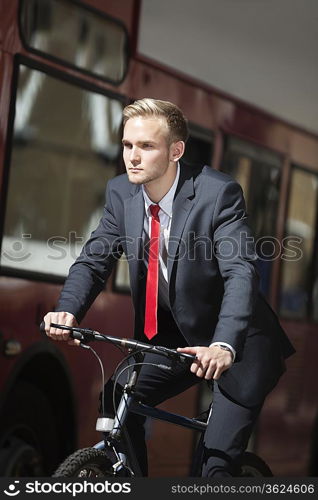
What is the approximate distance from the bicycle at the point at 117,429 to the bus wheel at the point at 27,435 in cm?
201

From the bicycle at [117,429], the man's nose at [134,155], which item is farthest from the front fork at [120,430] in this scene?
the man's nose at [134,155]

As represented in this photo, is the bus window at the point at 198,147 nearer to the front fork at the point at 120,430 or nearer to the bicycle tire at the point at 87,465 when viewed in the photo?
the front fork at the point at 120,430

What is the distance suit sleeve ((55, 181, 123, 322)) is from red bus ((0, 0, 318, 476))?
1.51m

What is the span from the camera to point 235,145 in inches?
337

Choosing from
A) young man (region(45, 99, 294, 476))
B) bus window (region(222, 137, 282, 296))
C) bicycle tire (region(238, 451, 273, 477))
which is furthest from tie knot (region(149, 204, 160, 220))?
bus window (region(222, 137, 282, 296))

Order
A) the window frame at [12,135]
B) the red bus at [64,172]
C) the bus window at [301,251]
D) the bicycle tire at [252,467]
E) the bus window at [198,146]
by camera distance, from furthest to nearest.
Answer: the bus window at [301,251] < the bus window at [198,146] < the red bus at [64,172] < the window frame at [12,135] < the bicycle tire at [252,467]

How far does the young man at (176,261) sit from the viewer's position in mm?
4770

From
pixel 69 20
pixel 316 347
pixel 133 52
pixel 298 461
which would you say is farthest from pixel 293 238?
→ pixel 69 20

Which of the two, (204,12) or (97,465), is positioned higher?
A: (204,12)

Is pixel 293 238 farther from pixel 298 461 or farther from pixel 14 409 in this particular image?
pixel 14 409

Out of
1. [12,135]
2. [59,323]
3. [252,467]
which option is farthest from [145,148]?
[12,135]

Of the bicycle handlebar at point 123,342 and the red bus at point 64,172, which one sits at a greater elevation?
the red bus at point 64,172

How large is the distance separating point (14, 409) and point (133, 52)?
6.68 ft

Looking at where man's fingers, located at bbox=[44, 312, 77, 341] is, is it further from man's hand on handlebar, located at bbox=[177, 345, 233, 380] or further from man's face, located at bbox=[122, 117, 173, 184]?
man's face, located at bbox=[122, 117, 173, 184]
